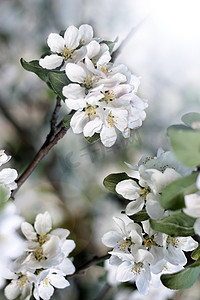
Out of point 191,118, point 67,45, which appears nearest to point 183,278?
point 191,118

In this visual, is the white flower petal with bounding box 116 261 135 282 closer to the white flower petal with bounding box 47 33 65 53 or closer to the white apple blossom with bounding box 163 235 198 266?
the white apple blossom with bounding box 163 235 198 266

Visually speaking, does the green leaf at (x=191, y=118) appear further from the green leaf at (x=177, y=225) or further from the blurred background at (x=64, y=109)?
the blurred background at (x=64, y=109)

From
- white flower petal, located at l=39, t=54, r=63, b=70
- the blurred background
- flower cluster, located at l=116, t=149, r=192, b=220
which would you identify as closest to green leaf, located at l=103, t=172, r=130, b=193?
flower cluster, located at l=116, t=149, r=192, b=220

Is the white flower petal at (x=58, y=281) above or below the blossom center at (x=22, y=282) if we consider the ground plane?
below

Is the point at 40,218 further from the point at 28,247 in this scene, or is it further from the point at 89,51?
the point at 89,51

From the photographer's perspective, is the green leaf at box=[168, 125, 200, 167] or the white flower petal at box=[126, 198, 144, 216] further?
the white flower petal at box=[126, 198, 144, 216]

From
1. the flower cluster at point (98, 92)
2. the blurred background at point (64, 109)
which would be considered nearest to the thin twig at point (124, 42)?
the flower cluster at point (98, 92)
